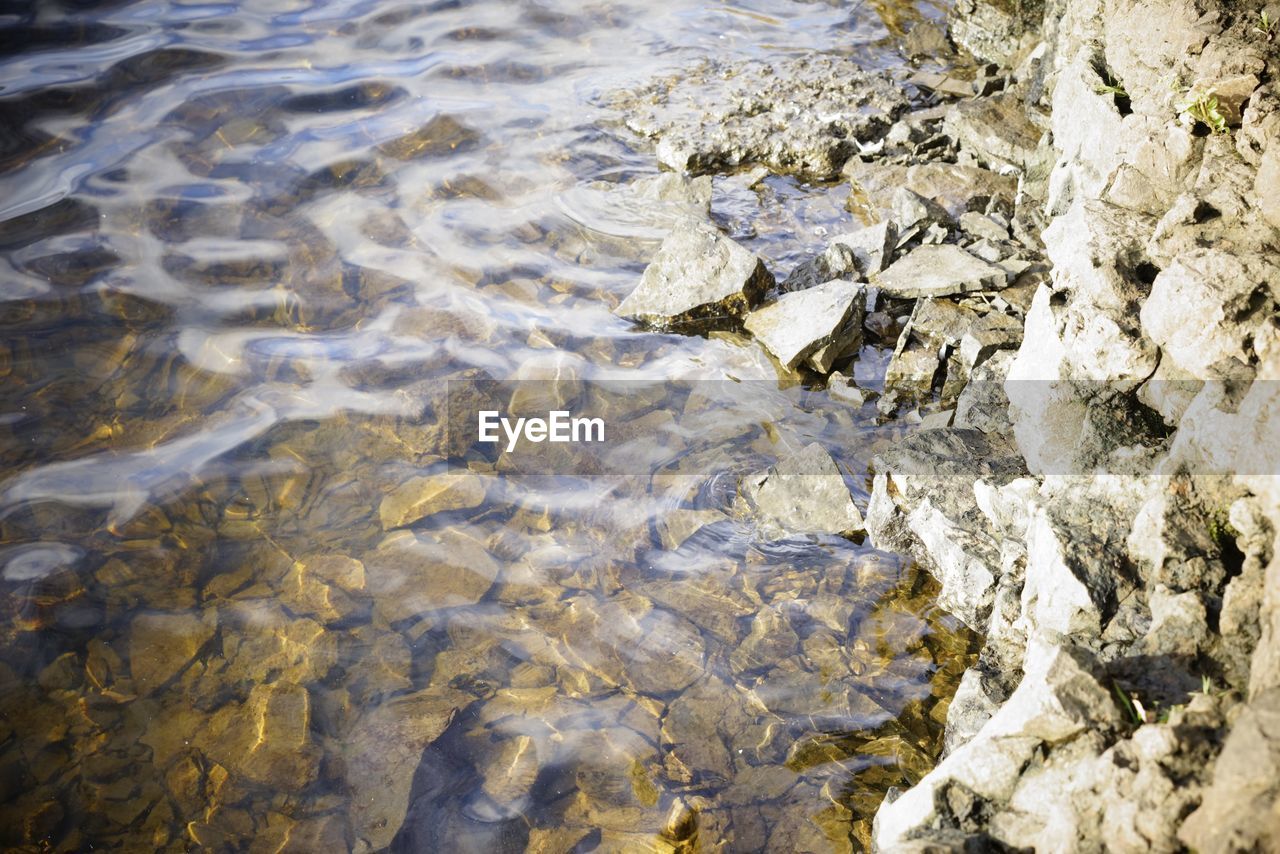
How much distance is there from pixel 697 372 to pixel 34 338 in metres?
4.17

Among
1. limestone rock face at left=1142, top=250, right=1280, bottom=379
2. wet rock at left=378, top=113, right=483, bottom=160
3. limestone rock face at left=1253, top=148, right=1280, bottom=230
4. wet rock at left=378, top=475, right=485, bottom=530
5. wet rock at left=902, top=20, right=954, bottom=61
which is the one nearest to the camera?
limestone rock face at left=1142, top=250, right=1280, bottom=379

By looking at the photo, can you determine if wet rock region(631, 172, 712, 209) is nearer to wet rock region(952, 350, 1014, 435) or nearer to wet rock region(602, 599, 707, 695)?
wet rock region(952, 350, 1014, 435)

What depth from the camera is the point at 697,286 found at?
547 centimetres

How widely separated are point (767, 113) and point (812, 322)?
3087 mm

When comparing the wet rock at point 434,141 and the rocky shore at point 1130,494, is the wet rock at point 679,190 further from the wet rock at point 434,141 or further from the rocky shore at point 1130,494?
the rocky shore at point 1130,494

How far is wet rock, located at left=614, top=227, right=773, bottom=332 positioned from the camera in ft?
17.8

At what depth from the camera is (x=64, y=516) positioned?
4379 millimetres

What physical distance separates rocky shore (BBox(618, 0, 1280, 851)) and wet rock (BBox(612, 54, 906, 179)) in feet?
2.32

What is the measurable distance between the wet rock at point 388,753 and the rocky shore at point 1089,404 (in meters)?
1.87

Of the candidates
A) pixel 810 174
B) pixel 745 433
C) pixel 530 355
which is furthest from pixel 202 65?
pixel 745 433

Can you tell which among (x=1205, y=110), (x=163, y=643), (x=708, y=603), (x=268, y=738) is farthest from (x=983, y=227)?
(x=163, y=643)

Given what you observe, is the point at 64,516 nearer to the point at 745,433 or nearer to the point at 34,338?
the point at 34,338

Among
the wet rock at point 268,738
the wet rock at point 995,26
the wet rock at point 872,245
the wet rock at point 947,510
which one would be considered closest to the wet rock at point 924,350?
the wet rock at point 872,245

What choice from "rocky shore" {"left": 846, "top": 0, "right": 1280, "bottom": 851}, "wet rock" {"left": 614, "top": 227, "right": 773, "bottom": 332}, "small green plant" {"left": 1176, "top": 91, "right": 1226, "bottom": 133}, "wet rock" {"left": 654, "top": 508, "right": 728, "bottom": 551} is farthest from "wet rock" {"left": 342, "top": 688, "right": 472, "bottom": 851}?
"small green plant" {"left": 1176, "top": 91, "right": 1226, "bottom": 133}
